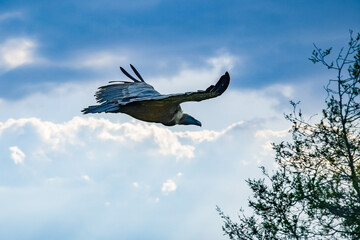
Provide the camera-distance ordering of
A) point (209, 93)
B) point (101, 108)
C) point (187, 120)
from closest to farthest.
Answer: point (209, 93) < point (101, 108) < point (187, 120)

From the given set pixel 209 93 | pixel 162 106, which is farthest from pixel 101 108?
pixel 209 93

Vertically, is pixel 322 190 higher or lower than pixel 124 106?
lower

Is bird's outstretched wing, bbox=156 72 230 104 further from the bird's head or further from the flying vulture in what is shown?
the bird's head

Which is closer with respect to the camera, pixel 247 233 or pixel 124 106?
pixel 124 106

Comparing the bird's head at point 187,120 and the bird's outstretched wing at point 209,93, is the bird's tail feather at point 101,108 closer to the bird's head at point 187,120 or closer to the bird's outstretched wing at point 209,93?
the bird's outstretched wing at point 209,93

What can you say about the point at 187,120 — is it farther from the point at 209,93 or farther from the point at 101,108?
the point at 101,108

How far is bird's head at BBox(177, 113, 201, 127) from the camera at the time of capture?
35.4ft

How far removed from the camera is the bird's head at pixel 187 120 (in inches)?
425

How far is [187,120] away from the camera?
35.9 feet

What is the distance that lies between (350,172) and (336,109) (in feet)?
4.17

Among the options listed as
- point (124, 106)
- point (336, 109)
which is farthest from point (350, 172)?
point (124, 106)

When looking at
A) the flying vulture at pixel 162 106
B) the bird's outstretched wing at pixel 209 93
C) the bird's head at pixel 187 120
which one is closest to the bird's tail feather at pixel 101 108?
the flying vulture at pixel 162 106

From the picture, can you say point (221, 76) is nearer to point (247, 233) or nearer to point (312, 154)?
point (312, 154)

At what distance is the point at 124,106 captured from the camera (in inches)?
390
